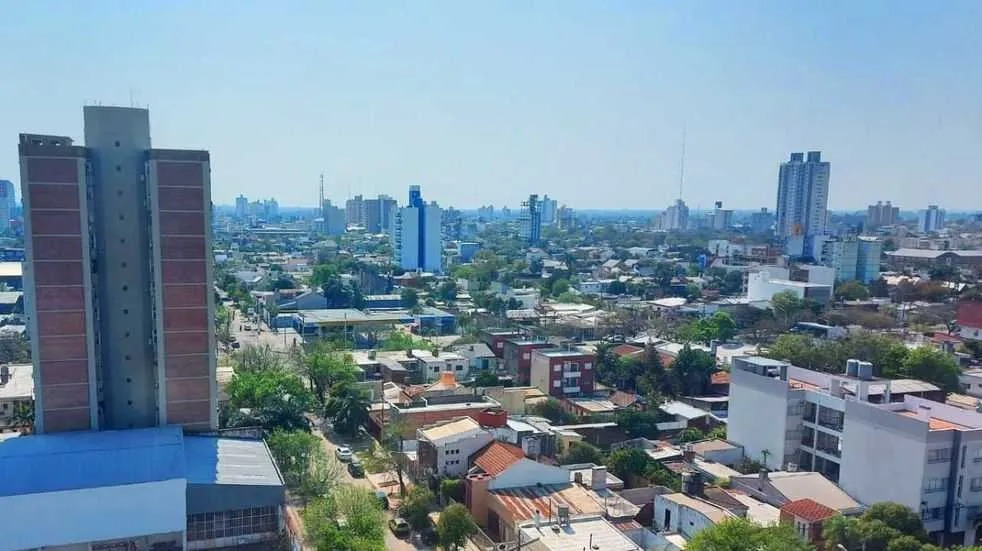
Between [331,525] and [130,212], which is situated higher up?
[130,212]

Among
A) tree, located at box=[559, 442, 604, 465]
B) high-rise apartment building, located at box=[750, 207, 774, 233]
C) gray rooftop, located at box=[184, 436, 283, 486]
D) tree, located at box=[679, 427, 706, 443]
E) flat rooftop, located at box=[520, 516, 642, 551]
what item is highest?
high-rise apartment building, located at box=[750, 207, 774, 233]

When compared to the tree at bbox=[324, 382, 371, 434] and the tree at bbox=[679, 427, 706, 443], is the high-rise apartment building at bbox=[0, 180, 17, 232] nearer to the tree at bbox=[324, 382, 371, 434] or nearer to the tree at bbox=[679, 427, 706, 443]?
the tree at bbox=[324, 382, 371, 434]

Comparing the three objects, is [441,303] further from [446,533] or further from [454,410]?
[446,533]

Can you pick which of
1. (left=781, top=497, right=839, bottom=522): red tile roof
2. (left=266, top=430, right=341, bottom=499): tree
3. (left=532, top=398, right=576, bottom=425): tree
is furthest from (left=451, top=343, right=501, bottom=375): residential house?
(left=781, top=497, right=839, bottom=522): red tile roof

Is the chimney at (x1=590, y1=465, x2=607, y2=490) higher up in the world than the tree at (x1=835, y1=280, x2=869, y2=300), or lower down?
lower down

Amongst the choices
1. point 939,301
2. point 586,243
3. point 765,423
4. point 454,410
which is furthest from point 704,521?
point 586,243

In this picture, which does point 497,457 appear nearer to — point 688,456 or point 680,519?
point 680,519

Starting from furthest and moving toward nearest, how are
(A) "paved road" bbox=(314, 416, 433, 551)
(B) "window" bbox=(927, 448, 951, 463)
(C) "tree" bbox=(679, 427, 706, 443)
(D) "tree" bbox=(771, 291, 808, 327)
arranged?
(D) "tree" bbox=(771, 291, 808, 327)
(C) "tree" bbox=(679, 427, 706, 443)
(B) "window" bbox=(927, 448, 951, 463)
(A) "paved road" bbox=(314, 416, 433, 551)
